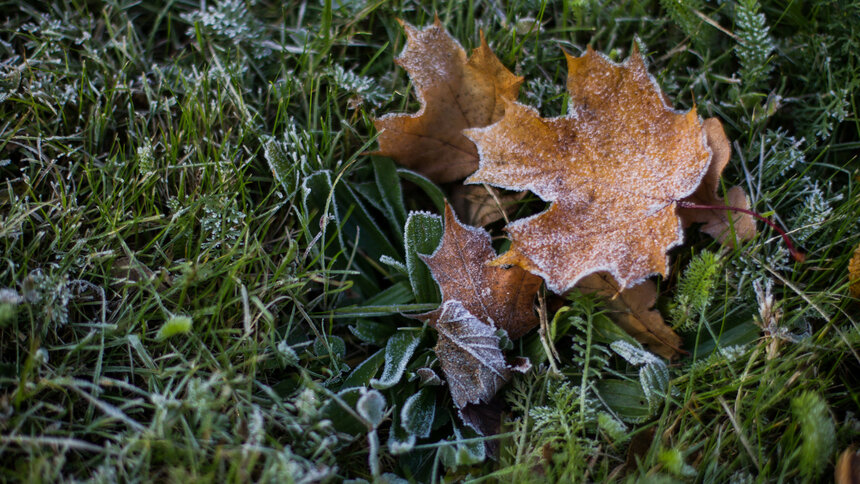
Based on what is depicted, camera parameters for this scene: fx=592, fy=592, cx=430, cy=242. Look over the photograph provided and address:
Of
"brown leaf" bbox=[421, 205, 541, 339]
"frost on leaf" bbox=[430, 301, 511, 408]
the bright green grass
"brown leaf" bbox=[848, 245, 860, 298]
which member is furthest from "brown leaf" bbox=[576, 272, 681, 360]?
"brown leaf" bbox=[848, 245, 860, 298]

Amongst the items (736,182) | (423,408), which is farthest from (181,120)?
(736,182)

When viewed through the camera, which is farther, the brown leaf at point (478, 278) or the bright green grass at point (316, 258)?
the brown leaf at point (478, 278)

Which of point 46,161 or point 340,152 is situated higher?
point 46,161

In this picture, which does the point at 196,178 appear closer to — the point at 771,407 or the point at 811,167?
the point at 771,407

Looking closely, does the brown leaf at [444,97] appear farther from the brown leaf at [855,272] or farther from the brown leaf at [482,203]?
the brown leaf at [855,272]

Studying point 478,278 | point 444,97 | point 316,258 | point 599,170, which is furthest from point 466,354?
point 444,97

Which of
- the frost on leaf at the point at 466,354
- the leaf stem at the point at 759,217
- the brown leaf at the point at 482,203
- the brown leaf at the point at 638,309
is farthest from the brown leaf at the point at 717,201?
the frost on leaf at the point at 466,354
